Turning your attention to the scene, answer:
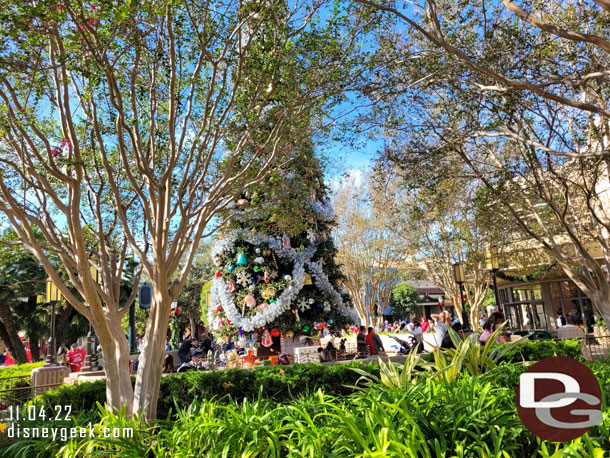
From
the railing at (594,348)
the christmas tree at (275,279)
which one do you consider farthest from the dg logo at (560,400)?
the christmas tree at (275,279)

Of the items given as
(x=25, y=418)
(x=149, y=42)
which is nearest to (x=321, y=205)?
(x=149, y=42)

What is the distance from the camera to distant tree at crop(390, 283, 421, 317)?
5750 centimetres

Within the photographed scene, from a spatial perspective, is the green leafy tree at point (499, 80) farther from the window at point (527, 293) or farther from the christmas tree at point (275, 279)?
the window at point (527, 293)

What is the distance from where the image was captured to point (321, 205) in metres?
15.9

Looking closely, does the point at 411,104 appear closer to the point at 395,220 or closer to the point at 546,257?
the point at 395,220

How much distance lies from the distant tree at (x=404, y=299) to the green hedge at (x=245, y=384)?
50.1 meters

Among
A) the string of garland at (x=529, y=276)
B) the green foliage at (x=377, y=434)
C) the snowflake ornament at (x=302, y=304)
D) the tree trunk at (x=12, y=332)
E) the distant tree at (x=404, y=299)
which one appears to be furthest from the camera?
the distant tree at (x=404, y=299)

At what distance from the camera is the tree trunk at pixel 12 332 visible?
24.1 m

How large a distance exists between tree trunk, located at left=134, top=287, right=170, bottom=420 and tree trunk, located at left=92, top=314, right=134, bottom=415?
0.19m

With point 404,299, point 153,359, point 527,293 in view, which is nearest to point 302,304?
point 153,359

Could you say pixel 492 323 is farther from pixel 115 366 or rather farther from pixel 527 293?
pixel 527 293

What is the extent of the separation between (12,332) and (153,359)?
22813mm

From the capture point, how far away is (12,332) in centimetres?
2448

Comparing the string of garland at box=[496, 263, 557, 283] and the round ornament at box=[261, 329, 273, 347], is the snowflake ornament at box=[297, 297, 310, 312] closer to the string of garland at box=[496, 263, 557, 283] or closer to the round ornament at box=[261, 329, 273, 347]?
the round ornament at box=[261, 329, 273, 347]
